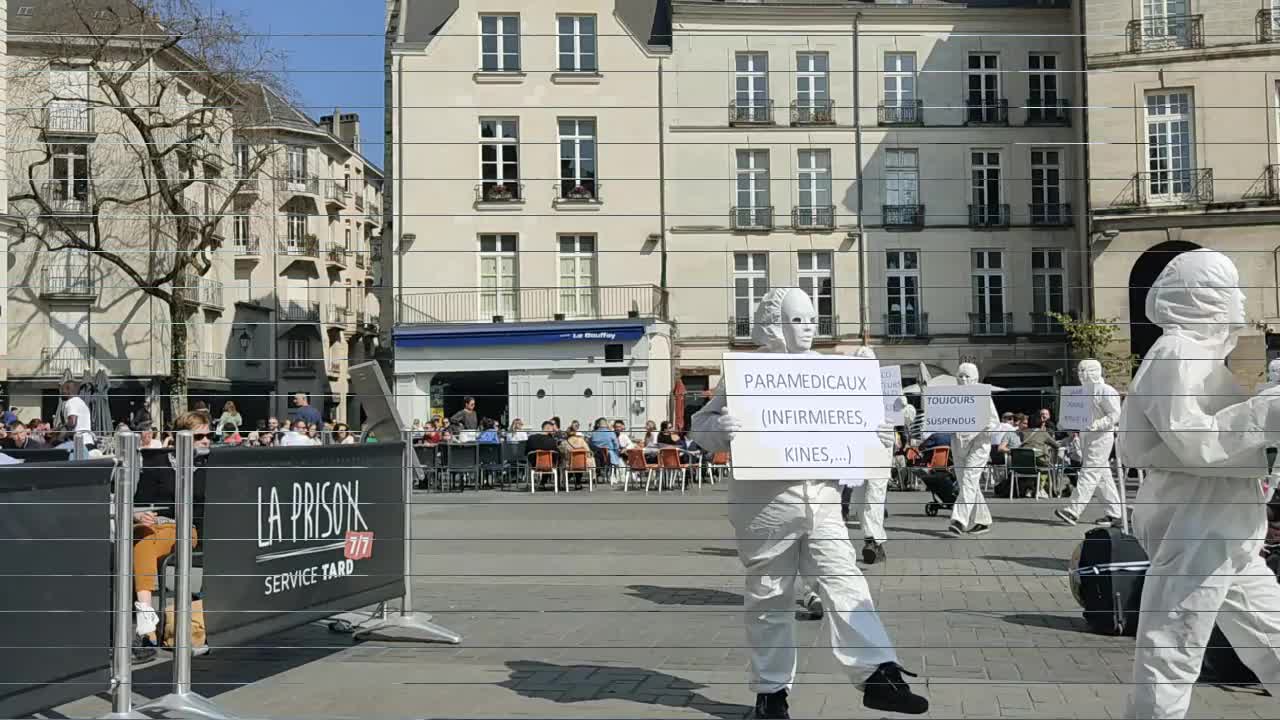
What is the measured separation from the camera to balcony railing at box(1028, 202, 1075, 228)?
20422 mm

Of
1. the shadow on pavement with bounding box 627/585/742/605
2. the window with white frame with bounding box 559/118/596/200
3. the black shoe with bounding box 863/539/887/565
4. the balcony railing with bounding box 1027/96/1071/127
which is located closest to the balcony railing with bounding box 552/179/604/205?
the window with white frame with bounding box 559/118/596/200

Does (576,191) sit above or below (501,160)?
below

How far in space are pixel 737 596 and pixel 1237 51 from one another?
16.2ft

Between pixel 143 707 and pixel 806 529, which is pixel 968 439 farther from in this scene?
pixel 143 707

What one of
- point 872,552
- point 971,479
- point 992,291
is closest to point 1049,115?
point 992,291

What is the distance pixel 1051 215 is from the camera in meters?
22.0

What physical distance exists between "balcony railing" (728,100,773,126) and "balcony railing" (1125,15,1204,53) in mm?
2838

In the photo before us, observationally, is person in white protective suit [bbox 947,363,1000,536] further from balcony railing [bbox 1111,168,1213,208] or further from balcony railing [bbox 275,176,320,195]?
balcony railing [bbox 275,176,320,195]

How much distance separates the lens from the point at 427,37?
24.4ft

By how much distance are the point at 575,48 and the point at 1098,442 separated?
27.2ft

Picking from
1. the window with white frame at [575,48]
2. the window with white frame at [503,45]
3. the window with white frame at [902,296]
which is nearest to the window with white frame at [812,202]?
the window with white frame at [902,296]

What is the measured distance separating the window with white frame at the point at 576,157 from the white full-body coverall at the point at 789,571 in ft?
4.17

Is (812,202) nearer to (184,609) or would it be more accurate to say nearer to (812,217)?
(812,217)

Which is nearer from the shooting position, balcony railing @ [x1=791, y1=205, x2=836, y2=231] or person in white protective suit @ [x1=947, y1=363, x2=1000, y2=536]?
balcony railing @ [x1=791, y1=205, x2=836, y2=231]
